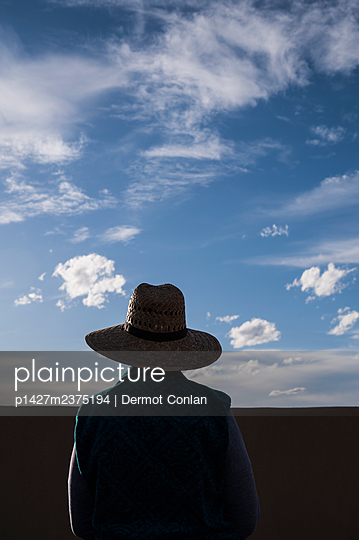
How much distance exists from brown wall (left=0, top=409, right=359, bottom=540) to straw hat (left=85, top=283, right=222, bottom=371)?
5.46ft

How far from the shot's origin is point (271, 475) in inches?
121

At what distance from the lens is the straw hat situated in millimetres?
1551

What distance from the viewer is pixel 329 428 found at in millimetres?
3176

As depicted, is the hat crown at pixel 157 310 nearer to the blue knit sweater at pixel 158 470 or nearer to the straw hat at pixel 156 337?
the straw hat at pixel 156 337

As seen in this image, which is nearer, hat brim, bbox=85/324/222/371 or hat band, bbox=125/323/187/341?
hat brim, bbox=85/324/222/371

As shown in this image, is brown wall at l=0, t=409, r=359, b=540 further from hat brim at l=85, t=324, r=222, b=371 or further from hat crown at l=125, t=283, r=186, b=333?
hat crown at l=125, t=283, r=186, b=333

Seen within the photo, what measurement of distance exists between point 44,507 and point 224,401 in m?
2.35

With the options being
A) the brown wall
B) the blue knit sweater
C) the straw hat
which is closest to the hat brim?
the straw hat

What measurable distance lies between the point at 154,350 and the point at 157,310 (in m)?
0.16

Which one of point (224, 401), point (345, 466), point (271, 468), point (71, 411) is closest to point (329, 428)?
point (345, 466)

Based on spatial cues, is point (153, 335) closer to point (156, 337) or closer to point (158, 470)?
point (156, 337)

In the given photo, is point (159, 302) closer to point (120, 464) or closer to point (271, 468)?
point (120, 464)

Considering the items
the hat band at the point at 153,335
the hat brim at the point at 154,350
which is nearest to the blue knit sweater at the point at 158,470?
the hat brim at the point at 154,350

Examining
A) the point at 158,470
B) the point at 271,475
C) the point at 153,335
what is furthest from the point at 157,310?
the point at 271,475
